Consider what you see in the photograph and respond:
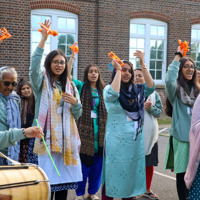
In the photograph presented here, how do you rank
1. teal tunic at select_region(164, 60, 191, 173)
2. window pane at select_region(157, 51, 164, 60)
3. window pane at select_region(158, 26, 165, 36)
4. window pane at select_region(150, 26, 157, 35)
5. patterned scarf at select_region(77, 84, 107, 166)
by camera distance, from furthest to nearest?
window pane at select_region(157, 51, 164, 60)
window pane at select_region(158, 26, 165, 36)
window pane at select_region(150, 26, 157, 35)
patterned scarf at select_region(77, 84, 107, 166)
teal tunic at select_region(164, 60, 191, 173)

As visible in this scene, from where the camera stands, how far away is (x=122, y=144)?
146 inches

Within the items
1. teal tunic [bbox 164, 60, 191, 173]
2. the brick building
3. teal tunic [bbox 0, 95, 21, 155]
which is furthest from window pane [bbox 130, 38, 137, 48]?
teal tunic [bbox 0, 95, 21, 155]

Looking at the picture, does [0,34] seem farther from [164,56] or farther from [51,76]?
[164,56]

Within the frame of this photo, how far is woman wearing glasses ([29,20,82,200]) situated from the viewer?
3338 millimetres

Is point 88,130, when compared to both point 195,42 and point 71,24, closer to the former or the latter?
point 71,24

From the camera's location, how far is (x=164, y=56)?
14.1 meters

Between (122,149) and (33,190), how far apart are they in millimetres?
1520

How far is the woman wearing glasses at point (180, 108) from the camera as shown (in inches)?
153

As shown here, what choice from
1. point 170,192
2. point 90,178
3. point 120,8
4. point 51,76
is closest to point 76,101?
point 51,76

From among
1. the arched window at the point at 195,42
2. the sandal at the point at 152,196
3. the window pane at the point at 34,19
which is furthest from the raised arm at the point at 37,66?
the arched window at the point at 195,42

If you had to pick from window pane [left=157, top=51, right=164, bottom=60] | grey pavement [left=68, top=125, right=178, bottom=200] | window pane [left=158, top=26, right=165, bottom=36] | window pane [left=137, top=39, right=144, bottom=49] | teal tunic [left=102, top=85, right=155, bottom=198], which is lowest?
grey pavement [left=68, top=125, right=178, bottom=200]

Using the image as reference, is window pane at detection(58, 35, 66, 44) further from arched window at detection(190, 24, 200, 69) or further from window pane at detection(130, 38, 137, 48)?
arched window at detection(190, 24, 200, 69)

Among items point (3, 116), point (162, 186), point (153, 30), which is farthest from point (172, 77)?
point (153, 30)

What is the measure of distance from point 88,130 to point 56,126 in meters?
1.33
